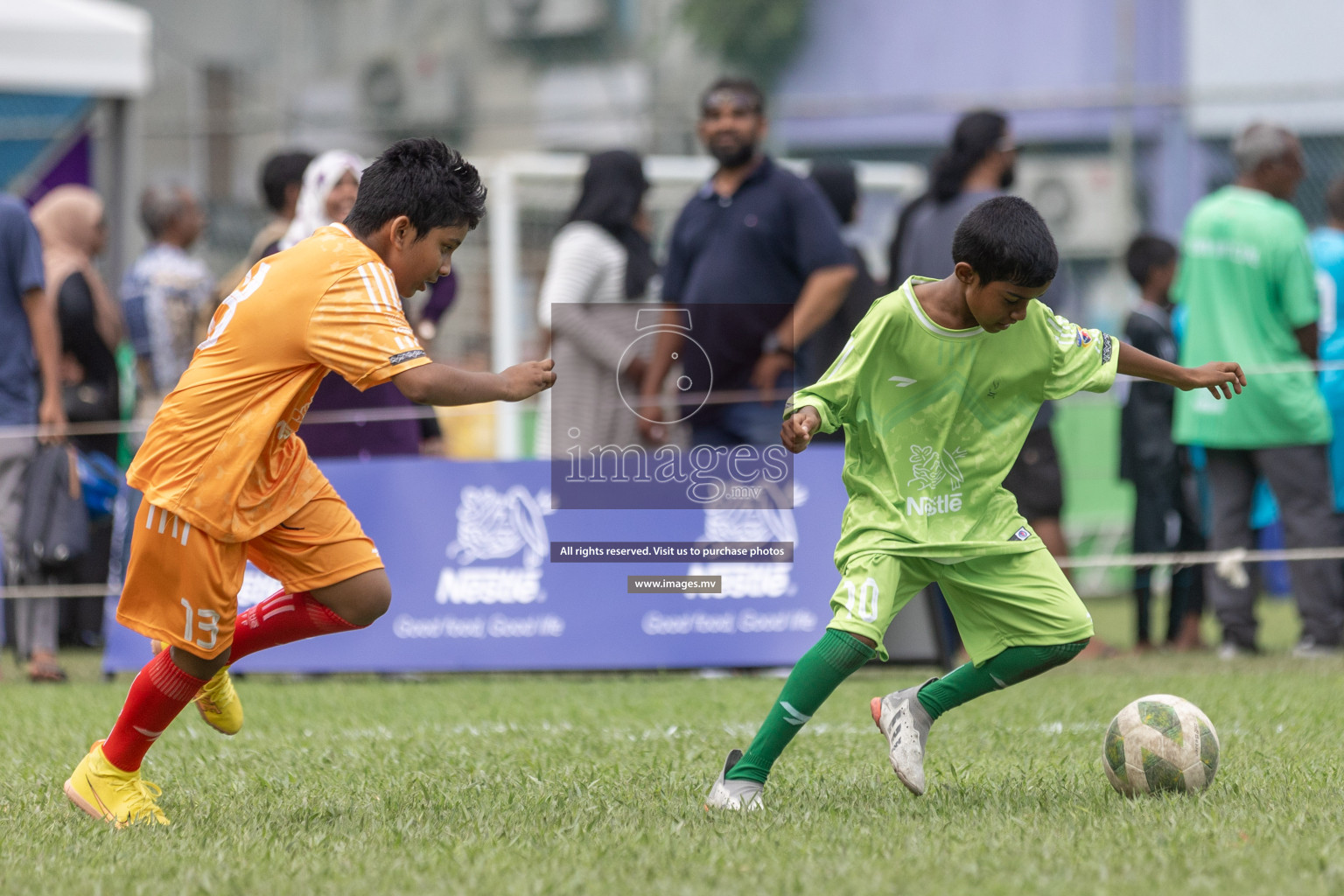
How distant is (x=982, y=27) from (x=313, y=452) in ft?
49.3

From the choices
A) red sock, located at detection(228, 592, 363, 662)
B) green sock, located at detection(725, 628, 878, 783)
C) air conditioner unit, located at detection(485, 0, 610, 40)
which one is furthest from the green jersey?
air conditioner unit, located at detection(485, 0, 610, 40)

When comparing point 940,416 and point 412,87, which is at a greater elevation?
point 412,87

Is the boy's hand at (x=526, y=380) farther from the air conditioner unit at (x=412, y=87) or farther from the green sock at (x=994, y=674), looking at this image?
the air conditioner unit at (x=412, y=87)

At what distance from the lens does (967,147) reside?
7660 mm

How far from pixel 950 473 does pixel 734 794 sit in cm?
101

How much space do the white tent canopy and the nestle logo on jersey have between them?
323 inches

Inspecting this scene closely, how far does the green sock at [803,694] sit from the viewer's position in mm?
4129

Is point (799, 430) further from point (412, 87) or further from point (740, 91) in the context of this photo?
point (412, 87)

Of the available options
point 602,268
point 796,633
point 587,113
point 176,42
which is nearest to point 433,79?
point 176,42

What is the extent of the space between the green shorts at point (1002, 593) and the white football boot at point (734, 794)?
0.45m

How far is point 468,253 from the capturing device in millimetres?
13078

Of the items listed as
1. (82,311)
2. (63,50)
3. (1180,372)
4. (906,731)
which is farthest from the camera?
(63,50)

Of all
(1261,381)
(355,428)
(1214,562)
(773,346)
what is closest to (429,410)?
(355,428)

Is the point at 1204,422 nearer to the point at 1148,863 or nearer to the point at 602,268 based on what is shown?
the point at 602,268
